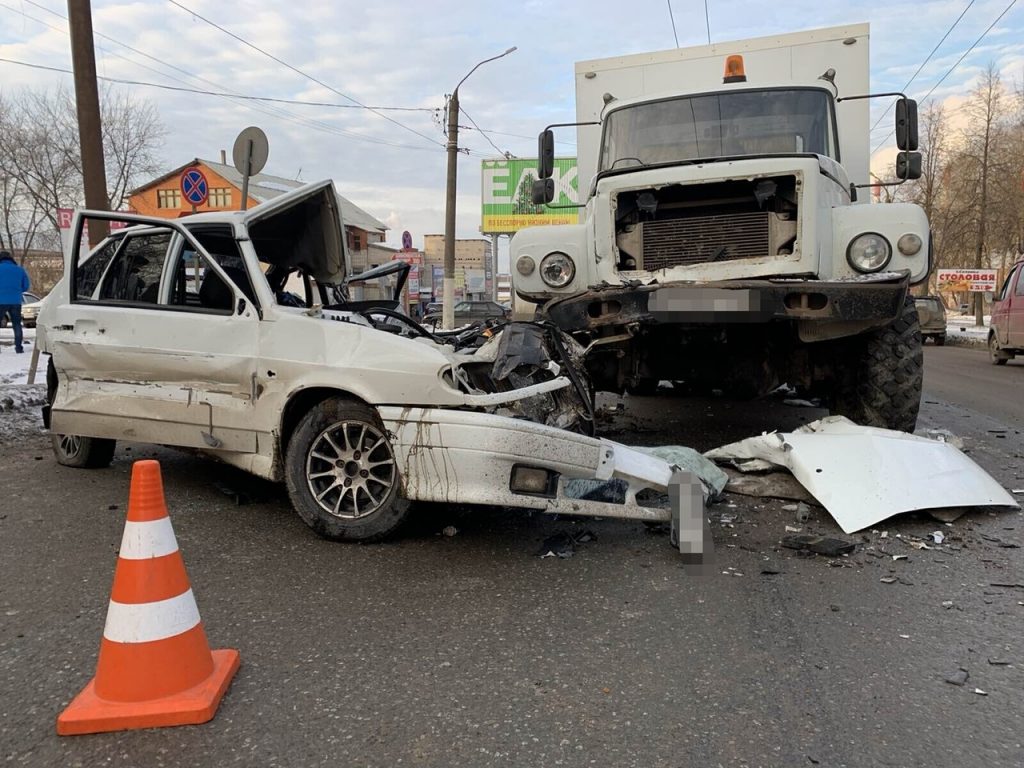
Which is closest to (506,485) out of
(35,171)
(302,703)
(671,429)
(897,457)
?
(302,703)

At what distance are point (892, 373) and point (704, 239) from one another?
1.62m

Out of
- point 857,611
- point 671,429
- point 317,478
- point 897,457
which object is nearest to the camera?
point 857,611

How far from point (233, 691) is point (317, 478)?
1.54 m

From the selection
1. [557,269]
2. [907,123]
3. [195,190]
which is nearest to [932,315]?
[907,123]

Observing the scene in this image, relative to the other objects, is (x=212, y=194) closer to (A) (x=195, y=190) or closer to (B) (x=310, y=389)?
(A) (x=195, y=190)

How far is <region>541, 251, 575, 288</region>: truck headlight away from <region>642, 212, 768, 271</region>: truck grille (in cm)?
62

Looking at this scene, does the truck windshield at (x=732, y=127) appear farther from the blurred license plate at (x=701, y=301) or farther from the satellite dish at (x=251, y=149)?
the satellite dish at (x=251, y=149)

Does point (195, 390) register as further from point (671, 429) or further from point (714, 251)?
point (671, 429)

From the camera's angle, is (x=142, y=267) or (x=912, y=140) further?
(x=912, y=140)

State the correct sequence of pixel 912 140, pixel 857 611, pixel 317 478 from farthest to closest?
pixel 912 140
pixel 317 478
pixel 857 611

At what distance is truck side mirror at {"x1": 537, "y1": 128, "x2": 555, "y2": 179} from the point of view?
7.08 meters

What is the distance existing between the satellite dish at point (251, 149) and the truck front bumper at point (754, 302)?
5339mm

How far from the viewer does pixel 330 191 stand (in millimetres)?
5406

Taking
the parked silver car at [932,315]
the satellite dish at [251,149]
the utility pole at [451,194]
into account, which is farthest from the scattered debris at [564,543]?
the parked silver car at [932,315]
